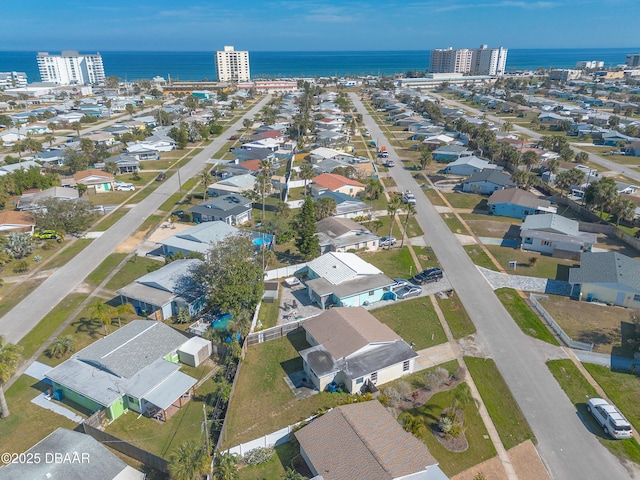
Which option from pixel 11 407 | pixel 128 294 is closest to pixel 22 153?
pixel 128 294

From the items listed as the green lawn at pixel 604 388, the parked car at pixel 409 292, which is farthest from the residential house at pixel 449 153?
the green lawn at pixel 604 388

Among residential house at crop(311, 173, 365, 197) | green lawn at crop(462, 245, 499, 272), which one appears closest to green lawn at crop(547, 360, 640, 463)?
green lawn at crop(462, 245, 499, 272)

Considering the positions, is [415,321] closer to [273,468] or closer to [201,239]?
[273,468]

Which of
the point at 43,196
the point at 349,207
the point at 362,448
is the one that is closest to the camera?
the point at 362,448

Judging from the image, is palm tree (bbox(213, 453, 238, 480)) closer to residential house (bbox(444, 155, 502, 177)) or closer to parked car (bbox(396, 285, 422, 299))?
parked car (bbox(396, 285, 422, 299))

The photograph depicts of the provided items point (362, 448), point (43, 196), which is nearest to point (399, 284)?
point (362, 448)
